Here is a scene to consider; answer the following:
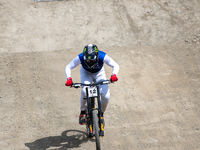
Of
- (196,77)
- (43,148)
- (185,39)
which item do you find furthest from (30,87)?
(185,39)

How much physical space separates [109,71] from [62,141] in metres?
4.31

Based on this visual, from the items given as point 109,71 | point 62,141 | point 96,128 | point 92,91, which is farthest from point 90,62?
point 109,71

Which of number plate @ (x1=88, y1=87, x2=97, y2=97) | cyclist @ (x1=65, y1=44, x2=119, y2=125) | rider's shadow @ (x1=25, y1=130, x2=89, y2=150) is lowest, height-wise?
rider's shadow @ (x1=25, y1=130, x2=89, y2=150)

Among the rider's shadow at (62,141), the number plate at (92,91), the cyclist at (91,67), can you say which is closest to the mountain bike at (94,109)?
the number plate at (92,91)

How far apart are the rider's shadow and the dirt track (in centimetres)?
3

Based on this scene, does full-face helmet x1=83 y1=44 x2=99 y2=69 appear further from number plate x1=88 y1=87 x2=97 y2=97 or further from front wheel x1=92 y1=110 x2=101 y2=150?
front wheel x1=92 y1=110 x2=101 y2=150

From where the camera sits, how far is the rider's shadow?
7570mm

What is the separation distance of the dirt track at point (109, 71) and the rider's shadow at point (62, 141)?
0.10 ft

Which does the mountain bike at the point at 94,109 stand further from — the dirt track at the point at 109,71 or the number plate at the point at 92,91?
the dirt track at the point at 109,71

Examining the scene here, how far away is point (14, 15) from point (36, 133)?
27.2 ft

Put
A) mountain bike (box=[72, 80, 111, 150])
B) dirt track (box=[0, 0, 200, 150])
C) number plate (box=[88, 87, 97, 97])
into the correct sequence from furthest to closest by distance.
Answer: dirt track (box=[0, 0, 200, 150])
number plate (box=[88, 87, 97, 97])
mountain bike (box=[72, 80, 111, 150])

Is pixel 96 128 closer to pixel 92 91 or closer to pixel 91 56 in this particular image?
pixel 92 91

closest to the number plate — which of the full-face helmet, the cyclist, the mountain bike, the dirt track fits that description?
the mountain bike

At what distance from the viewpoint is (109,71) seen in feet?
36.6
